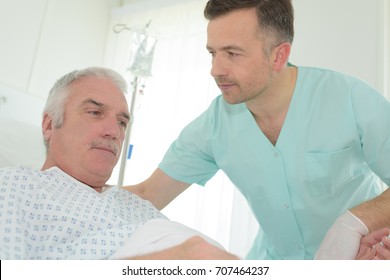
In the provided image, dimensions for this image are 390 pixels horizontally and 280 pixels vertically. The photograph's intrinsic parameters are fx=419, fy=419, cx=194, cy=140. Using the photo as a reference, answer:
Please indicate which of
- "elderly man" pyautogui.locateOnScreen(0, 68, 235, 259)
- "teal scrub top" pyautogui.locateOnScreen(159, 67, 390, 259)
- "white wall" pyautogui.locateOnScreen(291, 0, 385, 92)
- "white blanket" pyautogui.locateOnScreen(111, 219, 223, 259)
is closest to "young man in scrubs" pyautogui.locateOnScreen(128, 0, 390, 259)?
"teal scrub top" pyautogui.locateOnScreen(159, 67, 390, 259)

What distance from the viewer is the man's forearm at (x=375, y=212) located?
1.17 m

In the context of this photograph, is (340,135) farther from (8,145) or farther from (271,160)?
(8,145)

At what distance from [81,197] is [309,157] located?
2.39 feet

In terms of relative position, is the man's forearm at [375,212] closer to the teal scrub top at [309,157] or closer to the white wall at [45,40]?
the teal scrub top at [309,157]

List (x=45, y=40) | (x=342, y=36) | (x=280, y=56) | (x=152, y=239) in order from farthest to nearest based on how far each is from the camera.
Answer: (x=45, y=40), (x=342, y=36), (x=280, y=56), (x=152, y=239)

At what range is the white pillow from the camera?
176cm

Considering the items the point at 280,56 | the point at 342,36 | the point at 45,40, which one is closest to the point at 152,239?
the point at 280,56

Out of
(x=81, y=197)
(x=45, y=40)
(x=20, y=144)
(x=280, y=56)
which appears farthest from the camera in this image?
(x=45, y=40)

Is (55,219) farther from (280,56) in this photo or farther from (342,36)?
(342,36)

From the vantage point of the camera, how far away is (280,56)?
1.41m

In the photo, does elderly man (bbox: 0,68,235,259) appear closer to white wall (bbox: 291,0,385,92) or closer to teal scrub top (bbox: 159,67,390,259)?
teal scrub top (bbox: 159,67,390,259)

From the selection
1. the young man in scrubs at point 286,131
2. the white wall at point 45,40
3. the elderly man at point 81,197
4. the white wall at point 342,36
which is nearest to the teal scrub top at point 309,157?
the young man in scrubs at point 286,131

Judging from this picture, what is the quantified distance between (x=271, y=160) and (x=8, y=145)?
45.1 inches

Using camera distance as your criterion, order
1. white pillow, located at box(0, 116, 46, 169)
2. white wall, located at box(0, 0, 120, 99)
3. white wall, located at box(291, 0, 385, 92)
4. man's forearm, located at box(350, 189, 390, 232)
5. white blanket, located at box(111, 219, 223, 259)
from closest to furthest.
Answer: white blanket, located at box(111, 219, 223, 259) → man's forearm, located at box(350, 189, 390, 232) → white pillow, located at box(0, 116, 46, 169) → white wall, located at box(291, 0, 385, 92) → white wall, located at box(0, 0, 120, 99)
